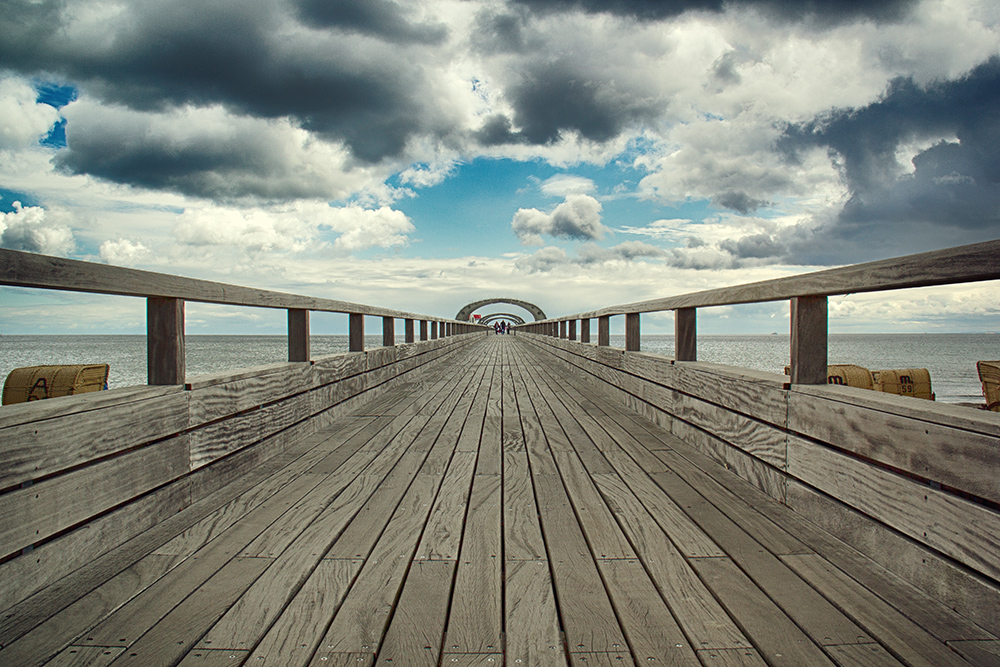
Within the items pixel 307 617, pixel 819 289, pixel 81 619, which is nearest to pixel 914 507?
pixel 819 289

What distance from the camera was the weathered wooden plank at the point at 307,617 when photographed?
145cm

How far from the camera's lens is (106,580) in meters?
1.86

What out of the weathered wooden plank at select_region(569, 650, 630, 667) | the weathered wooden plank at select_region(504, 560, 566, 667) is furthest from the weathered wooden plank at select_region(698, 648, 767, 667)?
the weathered wooden plank at select_region(504, 560, 566, 667)

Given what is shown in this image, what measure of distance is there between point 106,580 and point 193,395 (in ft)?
2.94

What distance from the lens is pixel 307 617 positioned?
163 cm

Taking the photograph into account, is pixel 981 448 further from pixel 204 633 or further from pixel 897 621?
pixel 204 633

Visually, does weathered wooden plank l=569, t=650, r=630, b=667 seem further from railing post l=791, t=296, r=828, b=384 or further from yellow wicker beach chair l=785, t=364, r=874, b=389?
yellow wicker beach chair l=785, t=364, r=874, b=389

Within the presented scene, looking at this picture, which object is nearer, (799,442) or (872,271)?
(872,271)

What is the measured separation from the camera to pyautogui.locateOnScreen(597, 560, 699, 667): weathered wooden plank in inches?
56.9

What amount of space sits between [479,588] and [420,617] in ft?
0.80

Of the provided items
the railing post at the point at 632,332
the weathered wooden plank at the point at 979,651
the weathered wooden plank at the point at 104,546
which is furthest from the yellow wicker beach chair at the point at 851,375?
the weathered wooden plank at the point at 104,546

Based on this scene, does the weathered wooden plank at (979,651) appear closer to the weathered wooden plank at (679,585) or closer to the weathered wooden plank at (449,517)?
the weathered wooden plank at (679,585)

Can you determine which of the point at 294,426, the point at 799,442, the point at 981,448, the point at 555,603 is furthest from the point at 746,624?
the point at 294,426

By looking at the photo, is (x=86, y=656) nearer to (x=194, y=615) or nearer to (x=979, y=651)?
(x=194, y=615)
